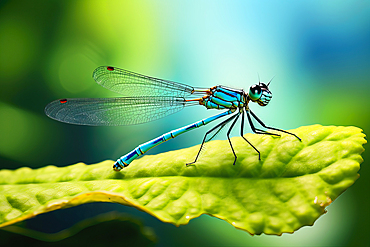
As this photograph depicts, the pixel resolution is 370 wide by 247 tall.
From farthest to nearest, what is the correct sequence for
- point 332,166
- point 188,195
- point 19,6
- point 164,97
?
point 19,6, point 164,97, point 188,195, point 332,166

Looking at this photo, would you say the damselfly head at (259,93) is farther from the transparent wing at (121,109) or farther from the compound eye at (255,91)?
the transparent wing at (121,109)

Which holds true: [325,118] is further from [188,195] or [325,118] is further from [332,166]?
[188,195]

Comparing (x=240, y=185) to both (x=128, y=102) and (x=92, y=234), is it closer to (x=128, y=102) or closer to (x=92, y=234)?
(x=92, y=234)

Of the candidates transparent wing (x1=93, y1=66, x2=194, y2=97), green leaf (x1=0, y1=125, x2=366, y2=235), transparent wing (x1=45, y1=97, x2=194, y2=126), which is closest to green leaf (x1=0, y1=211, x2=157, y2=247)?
green leaf (x1=0, y1=125, x2=366, y2=235)

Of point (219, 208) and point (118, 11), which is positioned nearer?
point (219, 208)

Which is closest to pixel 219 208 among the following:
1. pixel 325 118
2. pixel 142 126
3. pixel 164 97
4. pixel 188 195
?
pixel 188 195

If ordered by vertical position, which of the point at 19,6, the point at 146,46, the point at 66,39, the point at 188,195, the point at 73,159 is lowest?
the point at 188,195

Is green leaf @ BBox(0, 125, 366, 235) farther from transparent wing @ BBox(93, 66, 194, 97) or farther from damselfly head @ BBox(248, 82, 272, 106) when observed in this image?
transparent wing @ BBox(93, 66, 194, 97)

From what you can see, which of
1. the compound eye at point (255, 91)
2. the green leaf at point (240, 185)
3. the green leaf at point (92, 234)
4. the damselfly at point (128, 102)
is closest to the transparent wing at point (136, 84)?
the damselfly at point (128, 102)
